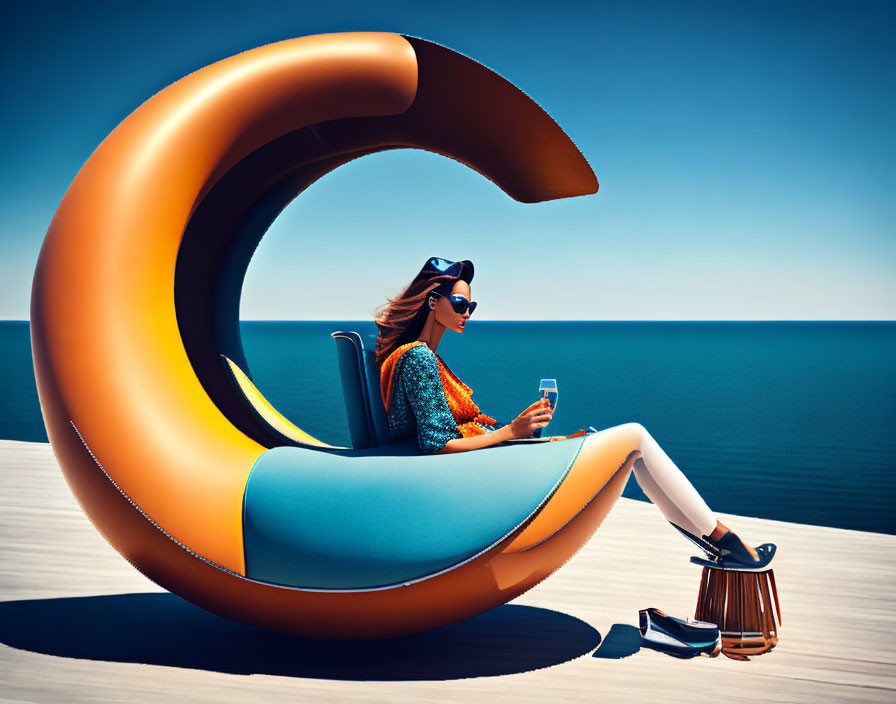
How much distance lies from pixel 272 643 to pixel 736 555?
1.94 meters

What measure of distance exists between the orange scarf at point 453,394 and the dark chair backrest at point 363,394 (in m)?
0.06

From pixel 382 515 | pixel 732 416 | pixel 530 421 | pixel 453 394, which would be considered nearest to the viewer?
pixel 382 515

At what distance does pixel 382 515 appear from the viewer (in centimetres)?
287

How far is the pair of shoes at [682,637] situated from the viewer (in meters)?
3.19

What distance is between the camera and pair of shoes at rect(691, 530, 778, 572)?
3.13 m

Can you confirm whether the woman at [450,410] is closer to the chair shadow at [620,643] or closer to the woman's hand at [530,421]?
the woman's hand at [530,421]

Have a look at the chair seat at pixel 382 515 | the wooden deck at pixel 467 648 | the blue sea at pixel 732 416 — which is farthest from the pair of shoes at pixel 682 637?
the blue sea at pixel 732 416

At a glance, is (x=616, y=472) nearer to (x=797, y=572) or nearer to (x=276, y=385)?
(x=797, y=572)

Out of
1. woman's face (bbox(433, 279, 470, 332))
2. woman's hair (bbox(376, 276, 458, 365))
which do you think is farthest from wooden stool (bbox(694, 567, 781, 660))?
woman's hair (bbox(376, 276, 458, 365))

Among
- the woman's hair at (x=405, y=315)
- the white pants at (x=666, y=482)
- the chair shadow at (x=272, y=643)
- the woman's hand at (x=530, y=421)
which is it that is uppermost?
the woman's hair at (x=405, y=315)

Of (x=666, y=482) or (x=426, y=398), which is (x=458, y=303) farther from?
(x=666, y=482)

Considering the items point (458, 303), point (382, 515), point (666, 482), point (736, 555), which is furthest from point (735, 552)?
point (458, 303)

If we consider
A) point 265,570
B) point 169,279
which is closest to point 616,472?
point 265,570

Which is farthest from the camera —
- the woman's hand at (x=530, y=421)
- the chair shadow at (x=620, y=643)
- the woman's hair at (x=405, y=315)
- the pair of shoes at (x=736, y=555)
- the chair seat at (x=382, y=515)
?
the woman's hair at (x=405, y=315)
